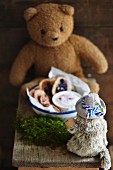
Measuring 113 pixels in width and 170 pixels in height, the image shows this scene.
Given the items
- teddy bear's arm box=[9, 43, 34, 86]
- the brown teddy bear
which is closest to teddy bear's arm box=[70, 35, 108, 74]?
the brown teddy bear

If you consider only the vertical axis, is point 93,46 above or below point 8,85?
above

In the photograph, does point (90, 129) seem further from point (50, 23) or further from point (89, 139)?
point (50, 23)

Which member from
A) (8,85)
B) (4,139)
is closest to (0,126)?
(4,139)

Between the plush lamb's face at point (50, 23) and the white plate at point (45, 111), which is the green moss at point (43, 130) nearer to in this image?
the white plate at point (45, 111)

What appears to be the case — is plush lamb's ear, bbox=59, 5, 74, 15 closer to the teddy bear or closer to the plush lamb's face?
the plush lamb's face

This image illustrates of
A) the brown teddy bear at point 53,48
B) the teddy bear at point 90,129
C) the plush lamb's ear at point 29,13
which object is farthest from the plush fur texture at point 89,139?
the plush lamb's ear at point 29,13

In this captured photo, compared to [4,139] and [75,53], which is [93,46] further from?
[4,139]
